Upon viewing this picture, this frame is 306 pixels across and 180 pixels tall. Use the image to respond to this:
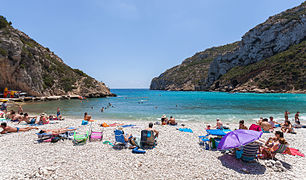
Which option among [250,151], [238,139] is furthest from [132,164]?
[250,151]

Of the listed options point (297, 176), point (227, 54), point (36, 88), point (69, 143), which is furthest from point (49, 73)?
point (227, 54)

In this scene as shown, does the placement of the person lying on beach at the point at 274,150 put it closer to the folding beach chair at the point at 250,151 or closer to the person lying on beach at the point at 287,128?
the folding beach chair at the point at 250,151

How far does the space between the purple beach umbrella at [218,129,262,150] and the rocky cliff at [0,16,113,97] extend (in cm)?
4927

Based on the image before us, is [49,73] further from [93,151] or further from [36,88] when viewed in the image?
[93,151]

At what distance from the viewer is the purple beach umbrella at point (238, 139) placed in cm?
554

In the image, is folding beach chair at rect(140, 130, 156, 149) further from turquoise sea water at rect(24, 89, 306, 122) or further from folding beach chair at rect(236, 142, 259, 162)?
turquoise sea water at rect(24, 89, 306, 122)

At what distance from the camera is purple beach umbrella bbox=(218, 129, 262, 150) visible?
5.54 m

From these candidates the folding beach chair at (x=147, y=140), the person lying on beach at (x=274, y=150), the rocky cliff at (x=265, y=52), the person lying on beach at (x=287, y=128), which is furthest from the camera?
the rocky cliff at (x=265, y=52)

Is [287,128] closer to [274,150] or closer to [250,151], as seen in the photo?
[274,150]

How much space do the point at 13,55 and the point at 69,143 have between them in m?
44.9

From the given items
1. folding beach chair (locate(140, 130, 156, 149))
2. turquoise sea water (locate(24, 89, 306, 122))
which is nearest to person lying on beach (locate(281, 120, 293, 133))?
turquoise sea water (locate(24, 89, 306, 122))

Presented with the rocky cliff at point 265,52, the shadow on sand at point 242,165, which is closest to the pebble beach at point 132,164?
the shadow on sand at point 242,165

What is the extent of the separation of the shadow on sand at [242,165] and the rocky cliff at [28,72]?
4940 cm

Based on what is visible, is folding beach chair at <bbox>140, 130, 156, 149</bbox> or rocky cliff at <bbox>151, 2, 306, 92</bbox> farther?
rocky cliff at <bbox>151, 2, 306, 92</bbox>
